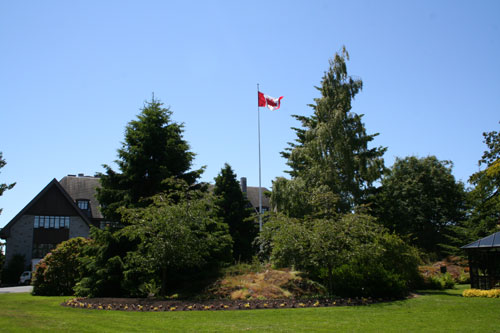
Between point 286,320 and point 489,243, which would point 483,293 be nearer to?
point 489,243

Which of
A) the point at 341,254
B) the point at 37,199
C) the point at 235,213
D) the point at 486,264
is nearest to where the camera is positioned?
the point at 341,254

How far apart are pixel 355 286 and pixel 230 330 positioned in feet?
25.2

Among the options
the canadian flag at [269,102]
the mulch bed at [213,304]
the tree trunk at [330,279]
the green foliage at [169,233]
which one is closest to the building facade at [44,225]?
the canadian flag at [269,102]

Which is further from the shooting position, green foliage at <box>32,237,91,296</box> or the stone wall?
the stone wall

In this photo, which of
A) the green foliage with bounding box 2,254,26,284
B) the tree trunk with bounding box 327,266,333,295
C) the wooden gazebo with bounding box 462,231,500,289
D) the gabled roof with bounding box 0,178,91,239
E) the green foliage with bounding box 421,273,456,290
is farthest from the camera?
the gabled roof with bounding box 0,178,91,239

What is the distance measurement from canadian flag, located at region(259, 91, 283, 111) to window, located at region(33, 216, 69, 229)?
84.3ft

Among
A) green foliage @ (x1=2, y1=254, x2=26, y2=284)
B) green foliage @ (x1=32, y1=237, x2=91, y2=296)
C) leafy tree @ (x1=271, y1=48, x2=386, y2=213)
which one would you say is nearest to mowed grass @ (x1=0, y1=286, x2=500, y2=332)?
green foliage @ (x1=32, y1=237, x2=91, y2=296)

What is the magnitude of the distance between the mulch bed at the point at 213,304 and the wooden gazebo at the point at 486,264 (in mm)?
6239

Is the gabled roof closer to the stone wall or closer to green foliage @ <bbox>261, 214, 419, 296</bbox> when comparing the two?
the stone wall

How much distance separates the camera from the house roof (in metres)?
47.1

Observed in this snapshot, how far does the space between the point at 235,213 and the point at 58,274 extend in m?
15.3

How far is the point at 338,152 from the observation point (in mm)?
29984

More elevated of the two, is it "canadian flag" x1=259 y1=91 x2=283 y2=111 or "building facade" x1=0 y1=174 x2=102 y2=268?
"canadian flag" x1=259 y1=91 x2=283 y2=111

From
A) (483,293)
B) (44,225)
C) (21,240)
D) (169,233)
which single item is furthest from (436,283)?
(21,240)
